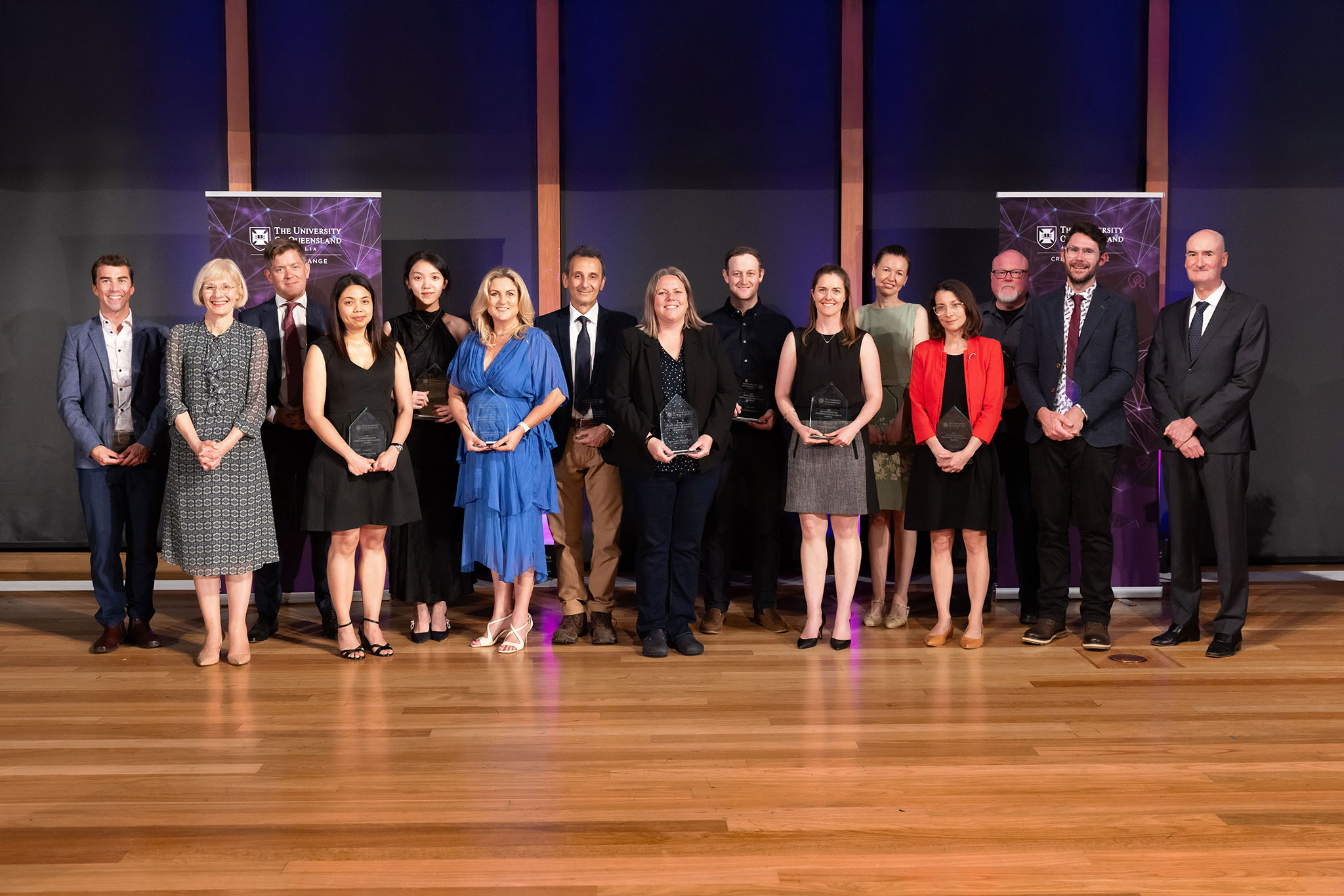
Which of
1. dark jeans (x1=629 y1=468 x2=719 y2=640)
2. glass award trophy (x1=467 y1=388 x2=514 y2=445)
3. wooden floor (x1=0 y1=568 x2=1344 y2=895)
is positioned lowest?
wooden floor (x1=0 y1=568 x2=1344 y2=895)

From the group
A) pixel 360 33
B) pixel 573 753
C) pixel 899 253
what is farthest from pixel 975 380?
pixel 360 33

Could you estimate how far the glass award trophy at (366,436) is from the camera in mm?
4246

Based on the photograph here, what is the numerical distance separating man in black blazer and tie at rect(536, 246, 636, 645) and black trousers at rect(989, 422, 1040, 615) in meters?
1.81

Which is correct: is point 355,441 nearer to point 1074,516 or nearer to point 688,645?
point 688,645

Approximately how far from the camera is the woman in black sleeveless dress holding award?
457cm

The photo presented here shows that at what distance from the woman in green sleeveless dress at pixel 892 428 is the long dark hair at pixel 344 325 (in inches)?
82.3

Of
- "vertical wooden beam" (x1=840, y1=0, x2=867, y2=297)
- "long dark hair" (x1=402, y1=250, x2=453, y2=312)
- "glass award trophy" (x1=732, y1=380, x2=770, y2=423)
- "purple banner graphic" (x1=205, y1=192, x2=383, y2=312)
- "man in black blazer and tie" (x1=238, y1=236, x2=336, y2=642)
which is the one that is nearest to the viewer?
"long dark hair" (x1=402, y1=250, x2=453, y2=312)

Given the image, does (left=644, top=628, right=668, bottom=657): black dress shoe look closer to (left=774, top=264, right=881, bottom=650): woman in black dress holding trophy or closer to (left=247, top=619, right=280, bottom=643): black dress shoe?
(left=774, top=264, right=881, bottom=650): woman in black dress holding trophy

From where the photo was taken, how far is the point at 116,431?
178 inches

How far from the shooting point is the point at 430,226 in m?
6.25

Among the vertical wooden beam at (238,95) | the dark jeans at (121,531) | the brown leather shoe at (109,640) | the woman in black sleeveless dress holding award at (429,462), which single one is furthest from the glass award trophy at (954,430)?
the vertical wooden beam at (238,95)

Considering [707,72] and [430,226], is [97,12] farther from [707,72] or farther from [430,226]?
[707,72]

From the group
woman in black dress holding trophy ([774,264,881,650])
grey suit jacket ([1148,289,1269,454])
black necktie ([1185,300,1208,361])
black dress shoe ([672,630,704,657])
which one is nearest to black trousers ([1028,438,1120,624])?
grey suit jacket ([1148,289,1269,454])

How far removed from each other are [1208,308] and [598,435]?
264cm
